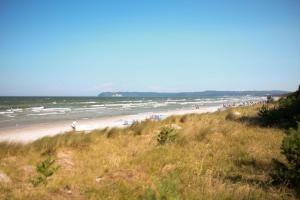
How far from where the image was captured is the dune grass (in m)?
5.10

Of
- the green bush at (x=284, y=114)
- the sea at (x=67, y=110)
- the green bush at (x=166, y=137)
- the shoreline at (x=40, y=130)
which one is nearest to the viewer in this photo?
the green bush at (x=166, y=137)

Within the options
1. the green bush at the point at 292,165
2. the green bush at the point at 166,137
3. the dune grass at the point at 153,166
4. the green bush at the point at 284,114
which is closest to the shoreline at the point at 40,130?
the dune grass at the point at 153,166

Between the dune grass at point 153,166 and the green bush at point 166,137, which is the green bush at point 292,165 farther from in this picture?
the green bush at point 166,137

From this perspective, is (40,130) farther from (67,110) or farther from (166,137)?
(67,110)

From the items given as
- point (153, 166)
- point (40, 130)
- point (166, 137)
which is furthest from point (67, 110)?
point (153, 166)

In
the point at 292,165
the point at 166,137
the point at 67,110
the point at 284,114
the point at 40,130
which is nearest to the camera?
the point at 292,165

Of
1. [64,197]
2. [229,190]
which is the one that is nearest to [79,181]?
[64,197]

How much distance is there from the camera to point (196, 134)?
35.0ft

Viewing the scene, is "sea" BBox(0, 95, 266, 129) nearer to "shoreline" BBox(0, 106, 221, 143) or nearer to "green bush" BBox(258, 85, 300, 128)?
"shoreline" BBox(0, 106, 221, 143)

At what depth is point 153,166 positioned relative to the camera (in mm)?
7051

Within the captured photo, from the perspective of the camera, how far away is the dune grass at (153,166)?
5102mm

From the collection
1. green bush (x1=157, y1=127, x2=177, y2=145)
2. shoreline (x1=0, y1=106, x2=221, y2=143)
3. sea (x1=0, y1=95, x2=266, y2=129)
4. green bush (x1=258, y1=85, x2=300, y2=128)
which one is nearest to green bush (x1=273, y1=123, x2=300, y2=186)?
green bush (x1=157, y1=127, x2=177, y2=145)

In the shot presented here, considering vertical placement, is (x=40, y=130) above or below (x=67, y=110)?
below

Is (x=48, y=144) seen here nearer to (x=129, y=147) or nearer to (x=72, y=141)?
(x=72, y=141)
